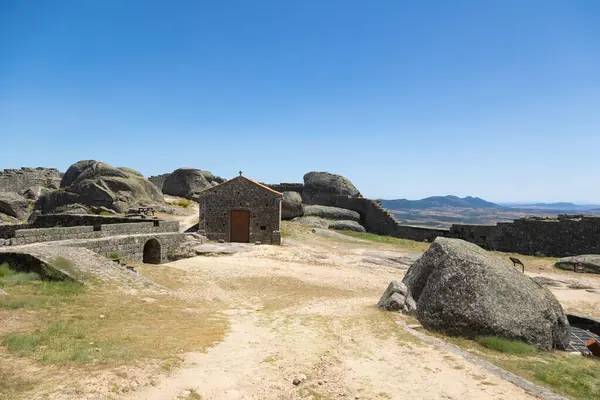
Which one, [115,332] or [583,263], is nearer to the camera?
[115,332]

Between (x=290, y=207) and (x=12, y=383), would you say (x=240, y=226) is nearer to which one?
(x=290, y=207)

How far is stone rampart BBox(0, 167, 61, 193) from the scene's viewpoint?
120ft

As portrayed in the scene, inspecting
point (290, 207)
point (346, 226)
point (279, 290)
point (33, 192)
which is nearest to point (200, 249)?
point (279, 290)

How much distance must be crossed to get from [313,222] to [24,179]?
94.0ft

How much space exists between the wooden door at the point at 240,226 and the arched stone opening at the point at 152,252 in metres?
7.89

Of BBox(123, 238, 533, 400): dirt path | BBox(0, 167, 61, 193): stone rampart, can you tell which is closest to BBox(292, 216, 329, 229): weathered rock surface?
BBox(123, 238, 533, 400): dirt path

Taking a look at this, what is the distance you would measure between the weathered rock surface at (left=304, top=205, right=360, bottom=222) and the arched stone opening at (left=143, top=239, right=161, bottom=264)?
19820mm

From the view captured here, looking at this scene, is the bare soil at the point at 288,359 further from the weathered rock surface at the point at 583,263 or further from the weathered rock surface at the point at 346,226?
the weathered rock surface at the point at 346,226

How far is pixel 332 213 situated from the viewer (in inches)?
1508

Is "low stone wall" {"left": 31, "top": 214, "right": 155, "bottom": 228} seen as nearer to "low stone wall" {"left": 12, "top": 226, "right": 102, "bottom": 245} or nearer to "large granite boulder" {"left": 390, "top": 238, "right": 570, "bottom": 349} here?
"low stone wall" {"left": 12, "top": 226, "right": 102, "bottom": 245}

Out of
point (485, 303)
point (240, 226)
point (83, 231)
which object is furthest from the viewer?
point (240, 226)

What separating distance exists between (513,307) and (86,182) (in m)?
32.9

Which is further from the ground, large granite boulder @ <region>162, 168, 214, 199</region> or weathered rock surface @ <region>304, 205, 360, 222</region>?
large granite boulder @ <region>162, 168, 214, 199</region>

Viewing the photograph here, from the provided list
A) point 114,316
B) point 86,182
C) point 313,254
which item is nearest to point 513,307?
point 114,316
